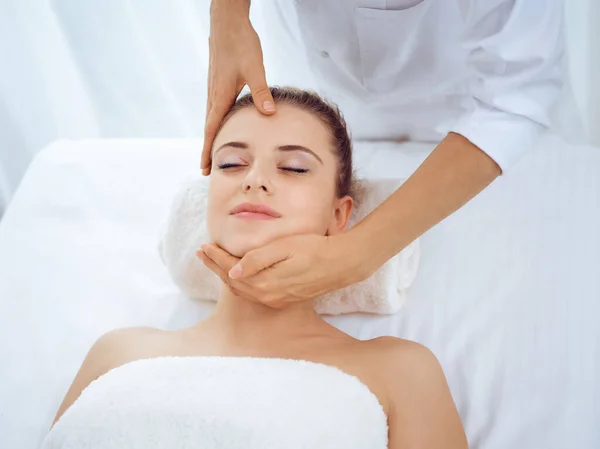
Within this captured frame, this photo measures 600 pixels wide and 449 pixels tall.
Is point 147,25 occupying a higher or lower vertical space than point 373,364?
higher

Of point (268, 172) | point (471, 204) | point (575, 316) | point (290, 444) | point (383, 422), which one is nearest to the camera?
point (290, 444)

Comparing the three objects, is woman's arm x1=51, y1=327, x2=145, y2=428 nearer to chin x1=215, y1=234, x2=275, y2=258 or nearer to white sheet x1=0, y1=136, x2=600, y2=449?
white sheet x1=0, y1=136, x2=600, y2=449

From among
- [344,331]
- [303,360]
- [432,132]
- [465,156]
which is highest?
[465,156]

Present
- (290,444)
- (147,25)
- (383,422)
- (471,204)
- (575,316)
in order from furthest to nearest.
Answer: (147,25)
(471,204)
(575,316)
(383,422)
(290,444)

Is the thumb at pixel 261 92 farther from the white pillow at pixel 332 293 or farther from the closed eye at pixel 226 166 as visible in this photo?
the white pillow at pixel 332 293

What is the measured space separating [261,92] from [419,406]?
0.65 metres

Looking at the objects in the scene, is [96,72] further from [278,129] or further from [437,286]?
[437,286]

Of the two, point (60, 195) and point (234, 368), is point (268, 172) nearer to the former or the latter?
point (234, 368)

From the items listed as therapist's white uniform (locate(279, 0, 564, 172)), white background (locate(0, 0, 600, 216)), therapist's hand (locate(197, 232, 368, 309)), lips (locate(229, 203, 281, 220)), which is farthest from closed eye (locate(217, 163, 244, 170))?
white background (locate(0, 0, 600, 216))

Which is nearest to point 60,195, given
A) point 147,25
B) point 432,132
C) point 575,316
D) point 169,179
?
point 169,179

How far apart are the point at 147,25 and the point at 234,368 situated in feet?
4.76

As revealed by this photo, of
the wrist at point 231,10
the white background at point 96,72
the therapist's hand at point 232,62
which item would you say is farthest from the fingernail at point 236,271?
the white background at point 96,72

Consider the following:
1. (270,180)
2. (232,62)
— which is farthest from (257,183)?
(232,62)

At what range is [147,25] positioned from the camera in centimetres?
218
